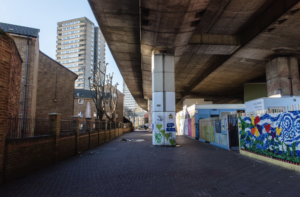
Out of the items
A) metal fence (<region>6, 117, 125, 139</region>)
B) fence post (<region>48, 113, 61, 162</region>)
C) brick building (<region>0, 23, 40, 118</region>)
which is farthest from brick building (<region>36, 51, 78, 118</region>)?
fence post (<region>48, 113, 61, 162</region>)

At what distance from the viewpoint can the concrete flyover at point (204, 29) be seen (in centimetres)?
1186

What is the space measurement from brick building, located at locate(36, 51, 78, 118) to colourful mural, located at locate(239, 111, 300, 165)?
23.3 m

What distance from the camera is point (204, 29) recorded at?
52.0 ft

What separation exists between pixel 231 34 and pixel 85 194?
16.0 metres

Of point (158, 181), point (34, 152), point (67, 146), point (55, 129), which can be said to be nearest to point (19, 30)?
point (67, 146)

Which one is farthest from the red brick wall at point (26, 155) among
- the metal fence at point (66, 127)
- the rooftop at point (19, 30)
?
the rooftop at point (19, 30)

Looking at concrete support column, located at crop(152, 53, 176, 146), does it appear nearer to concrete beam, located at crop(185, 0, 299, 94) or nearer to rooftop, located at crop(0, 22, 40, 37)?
concrete beam, located at crop(185, 0, 299, 94)

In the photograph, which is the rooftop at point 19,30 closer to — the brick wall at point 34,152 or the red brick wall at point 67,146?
the brick wall at point 34,152

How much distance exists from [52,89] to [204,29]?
20763 mm

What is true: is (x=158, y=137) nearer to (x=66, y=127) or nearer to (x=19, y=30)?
(x=66, y=127)

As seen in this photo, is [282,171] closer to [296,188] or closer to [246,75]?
[296,188]

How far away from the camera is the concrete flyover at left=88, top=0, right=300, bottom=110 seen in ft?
38.9

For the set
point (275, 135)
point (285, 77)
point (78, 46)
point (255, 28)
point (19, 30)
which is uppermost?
point (78, 46)

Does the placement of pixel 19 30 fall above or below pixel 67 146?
above
